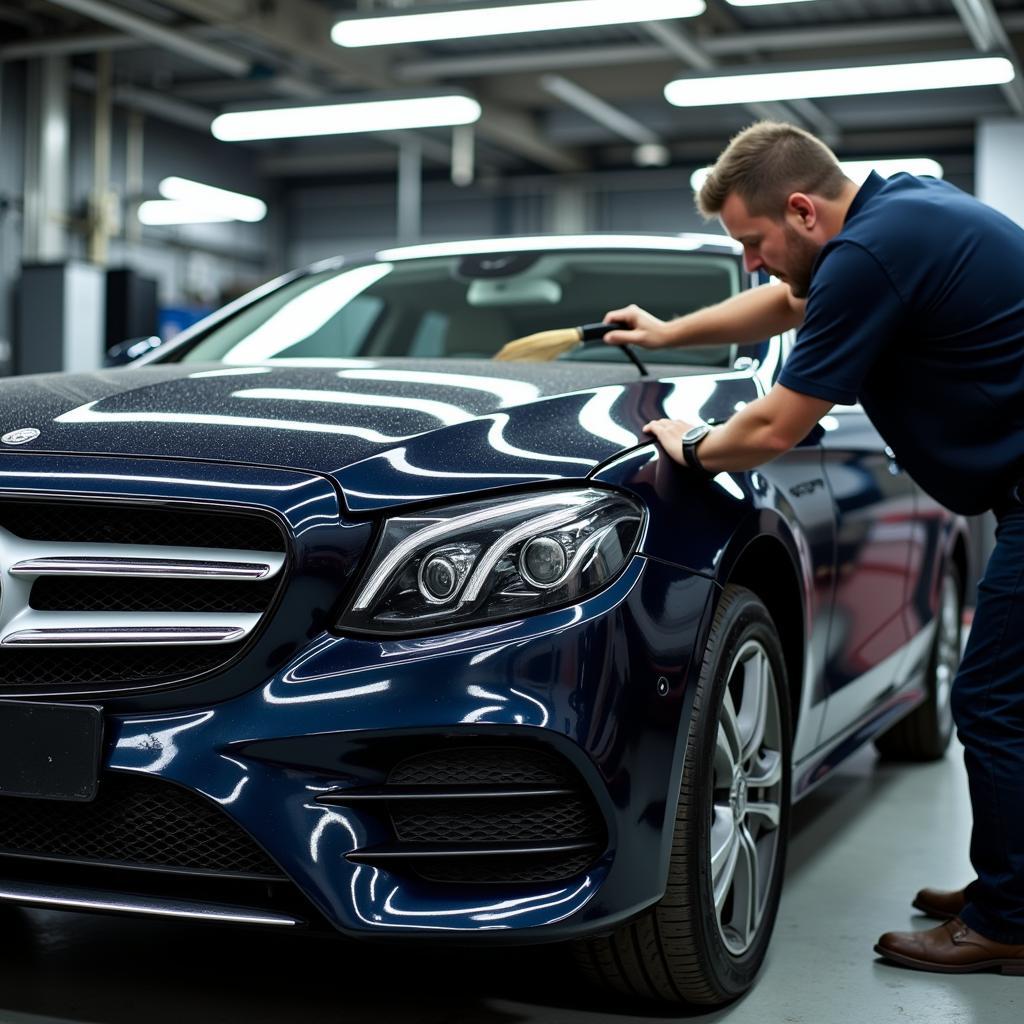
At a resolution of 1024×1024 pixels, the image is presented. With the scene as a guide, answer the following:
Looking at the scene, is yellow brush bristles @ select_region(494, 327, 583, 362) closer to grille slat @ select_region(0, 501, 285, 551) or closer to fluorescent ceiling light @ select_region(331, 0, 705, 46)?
grille slat @ select_region(0, 501, 285, 551)

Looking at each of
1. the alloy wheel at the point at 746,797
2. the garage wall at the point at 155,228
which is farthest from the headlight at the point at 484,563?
the garage wall at the point at 155,228

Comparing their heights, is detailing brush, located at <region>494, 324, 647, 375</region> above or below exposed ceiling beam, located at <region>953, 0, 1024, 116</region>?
below

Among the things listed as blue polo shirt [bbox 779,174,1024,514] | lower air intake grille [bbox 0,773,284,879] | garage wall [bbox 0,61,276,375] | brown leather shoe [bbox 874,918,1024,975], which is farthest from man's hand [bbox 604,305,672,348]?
garage wall [bbox 0,61,276,375]

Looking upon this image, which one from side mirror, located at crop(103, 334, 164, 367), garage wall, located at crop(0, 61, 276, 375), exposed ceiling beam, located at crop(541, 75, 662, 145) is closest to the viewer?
side mirror, located at crop(103, 334, 164, 367)

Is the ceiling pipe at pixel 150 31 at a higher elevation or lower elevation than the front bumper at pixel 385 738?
higher

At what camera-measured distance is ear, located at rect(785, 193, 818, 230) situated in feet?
7.75

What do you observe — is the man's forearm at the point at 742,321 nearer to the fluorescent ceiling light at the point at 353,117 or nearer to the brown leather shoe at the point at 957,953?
the brown leather shoe at the point at 957,953

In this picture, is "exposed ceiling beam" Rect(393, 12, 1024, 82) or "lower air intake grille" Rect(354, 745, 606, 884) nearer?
"lower air intake grille" Rect(354, 745, 606, 884)

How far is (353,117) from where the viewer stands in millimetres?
12484

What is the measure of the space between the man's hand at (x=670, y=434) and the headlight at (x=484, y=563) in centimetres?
20

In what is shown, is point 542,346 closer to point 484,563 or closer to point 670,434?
point 670,434

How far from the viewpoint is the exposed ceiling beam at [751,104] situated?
1089cm

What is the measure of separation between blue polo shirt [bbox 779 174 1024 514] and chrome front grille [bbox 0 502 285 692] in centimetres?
84

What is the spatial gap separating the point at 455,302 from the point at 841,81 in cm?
845
